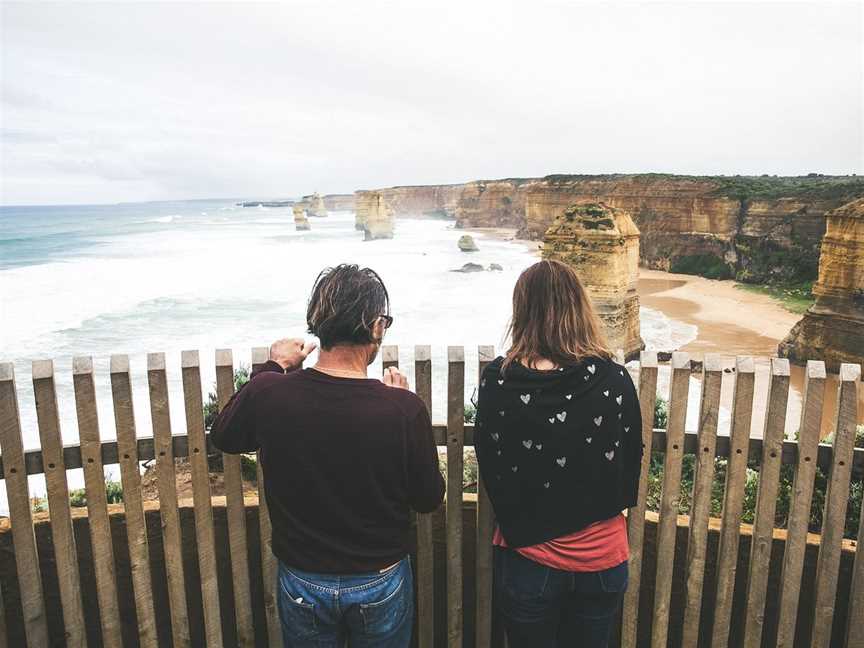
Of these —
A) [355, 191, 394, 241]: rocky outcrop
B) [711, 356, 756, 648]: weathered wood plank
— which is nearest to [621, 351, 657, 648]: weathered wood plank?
[711, 356, 756, 648]: weathered wood plank

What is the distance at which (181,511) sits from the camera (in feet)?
10.8

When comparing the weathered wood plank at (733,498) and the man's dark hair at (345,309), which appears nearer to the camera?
the man's dark hair at (345,309)

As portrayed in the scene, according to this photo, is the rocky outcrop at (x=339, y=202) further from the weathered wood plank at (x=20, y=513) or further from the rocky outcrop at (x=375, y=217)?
the weathered wood plank at (x=20, y=513)

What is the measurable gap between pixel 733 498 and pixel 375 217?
8351 centimetres

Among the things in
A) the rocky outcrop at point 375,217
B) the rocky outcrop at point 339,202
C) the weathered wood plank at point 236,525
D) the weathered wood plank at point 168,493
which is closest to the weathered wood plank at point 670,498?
the weathered wood plank at point 236,525

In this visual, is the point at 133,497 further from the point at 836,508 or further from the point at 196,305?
the point at 196,305

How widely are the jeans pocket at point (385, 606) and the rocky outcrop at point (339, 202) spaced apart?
182 metres

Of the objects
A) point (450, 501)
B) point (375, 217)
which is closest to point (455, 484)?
point (450, 501)

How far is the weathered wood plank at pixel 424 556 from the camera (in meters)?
2.89

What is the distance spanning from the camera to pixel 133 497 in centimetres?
291

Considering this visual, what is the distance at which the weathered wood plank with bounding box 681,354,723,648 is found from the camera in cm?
280

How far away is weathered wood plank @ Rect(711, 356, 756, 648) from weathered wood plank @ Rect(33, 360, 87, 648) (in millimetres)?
2943

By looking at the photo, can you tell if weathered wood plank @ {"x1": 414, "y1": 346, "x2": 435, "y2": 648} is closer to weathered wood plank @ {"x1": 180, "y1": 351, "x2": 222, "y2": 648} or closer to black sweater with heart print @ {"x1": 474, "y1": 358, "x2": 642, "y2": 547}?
black sweater with heart print @ {"x1": 474, "y1": 358, "x2": 642, "y2": 547}

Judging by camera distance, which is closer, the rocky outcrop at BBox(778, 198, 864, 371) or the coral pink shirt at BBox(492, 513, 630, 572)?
the coral pink shirt at BBox(492, 513, 630, 572)
